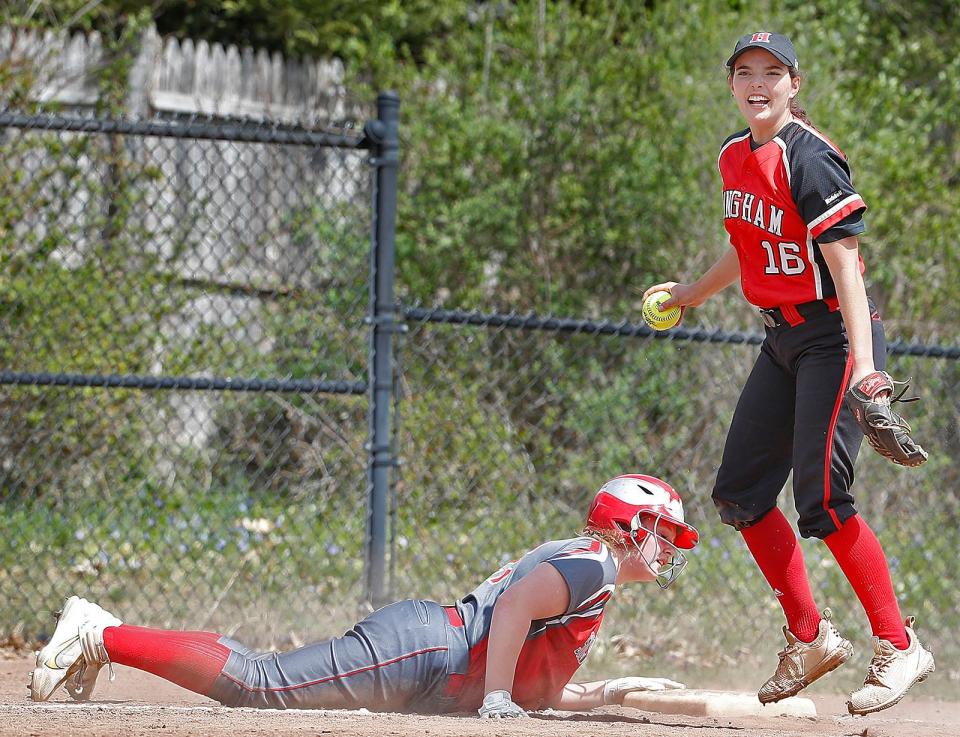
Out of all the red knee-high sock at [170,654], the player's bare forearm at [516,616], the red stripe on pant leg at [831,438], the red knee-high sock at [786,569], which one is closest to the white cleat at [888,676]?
the red knee-high sock at [786,569]

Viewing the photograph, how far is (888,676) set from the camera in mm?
3404

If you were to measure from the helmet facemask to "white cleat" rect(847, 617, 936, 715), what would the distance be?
58cm

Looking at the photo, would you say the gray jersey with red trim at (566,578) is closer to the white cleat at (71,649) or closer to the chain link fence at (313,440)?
the white cleat at (71,649)

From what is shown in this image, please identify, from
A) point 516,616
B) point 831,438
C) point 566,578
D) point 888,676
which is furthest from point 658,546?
point 888,676

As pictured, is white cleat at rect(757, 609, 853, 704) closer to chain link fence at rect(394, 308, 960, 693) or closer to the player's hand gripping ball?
the player's hand gripping ball

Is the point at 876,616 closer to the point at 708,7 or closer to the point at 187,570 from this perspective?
the point at 187,570

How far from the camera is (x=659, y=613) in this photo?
5562mm

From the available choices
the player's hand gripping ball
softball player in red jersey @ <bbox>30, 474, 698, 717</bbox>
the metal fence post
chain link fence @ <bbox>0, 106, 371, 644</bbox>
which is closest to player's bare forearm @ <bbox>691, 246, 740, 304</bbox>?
the player's hand gripping ball

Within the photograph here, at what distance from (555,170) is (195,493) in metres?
3.07

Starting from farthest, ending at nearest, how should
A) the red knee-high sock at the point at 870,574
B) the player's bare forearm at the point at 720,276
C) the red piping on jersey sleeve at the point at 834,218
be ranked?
the player's bare forearm at the point at 720,276 < the red knee-high sock at the point at 870,574 < the red piping on jersey sleeve at the point at 834,218

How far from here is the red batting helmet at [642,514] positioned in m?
3.51

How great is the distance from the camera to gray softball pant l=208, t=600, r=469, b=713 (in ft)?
11.5

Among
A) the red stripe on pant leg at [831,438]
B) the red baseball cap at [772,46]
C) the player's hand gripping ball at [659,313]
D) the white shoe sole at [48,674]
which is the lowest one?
the white shoe sole at [48,674]

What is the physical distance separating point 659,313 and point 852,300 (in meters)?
0.85
